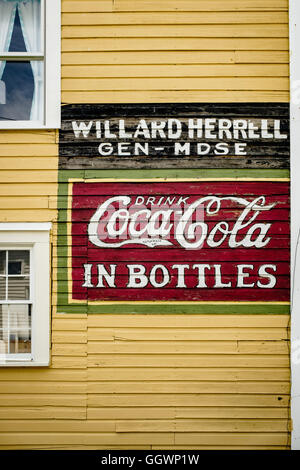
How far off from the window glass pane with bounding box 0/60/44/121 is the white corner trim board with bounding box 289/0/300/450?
332cm

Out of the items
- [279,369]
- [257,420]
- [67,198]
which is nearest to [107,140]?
[67,198]

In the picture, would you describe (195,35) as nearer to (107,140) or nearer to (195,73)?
(195,73)

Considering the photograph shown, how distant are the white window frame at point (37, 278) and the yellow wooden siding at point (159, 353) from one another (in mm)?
107

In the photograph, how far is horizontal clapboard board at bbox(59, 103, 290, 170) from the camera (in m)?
5.57

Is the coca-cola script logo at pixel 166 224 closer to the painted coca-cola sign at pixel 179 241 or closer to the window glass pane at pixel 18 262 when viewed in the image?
the painted coca-cola sign at pixel 179 241

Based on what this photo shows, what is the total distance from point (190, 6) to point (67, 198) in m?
2.98

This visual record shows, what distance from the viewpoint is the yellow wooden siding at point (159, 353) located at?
544 centimetres

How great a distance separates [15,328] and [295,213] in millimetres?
3921

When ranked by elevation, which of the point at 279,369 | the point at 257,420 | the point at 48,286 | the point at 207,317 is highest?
the point at 48,286

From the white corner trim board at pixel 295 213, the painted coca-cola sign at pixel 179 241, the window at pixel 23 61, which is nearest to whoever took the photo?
the white corner trim board at pixel 295 213

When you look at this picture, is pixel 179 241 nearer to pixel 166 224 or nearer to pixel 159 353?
pixel 166 224

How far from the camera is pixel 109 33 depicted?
18.2 feet

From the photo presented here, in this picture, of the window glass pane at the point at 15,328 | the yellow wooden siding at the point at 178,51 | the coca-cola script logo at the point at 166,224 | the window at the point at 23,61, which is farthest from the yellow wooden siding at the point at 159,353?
the coca-cola script logo at the point at 166,224

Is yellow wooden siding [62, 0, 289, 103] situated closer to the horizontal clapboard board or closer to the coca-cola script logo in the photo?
the horizontal clapboard board
